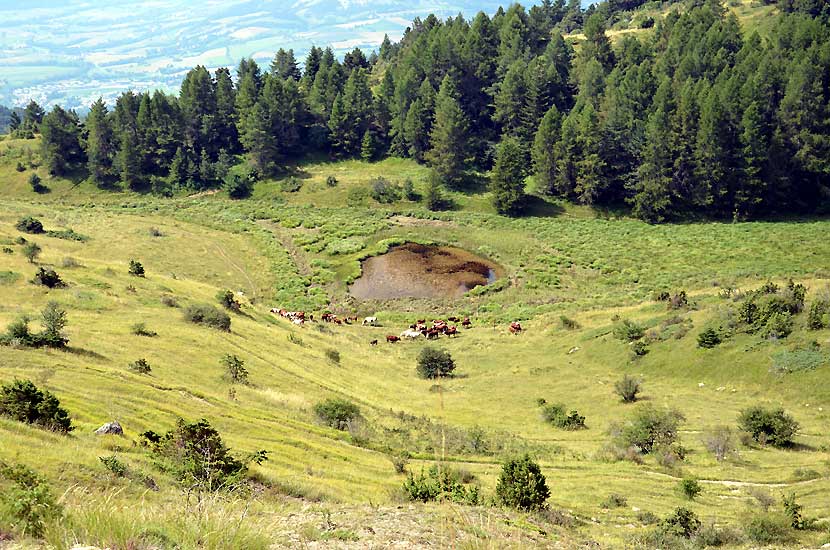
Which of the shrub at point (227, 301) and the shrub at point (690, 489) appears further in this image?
the shrub at point (227, 301)

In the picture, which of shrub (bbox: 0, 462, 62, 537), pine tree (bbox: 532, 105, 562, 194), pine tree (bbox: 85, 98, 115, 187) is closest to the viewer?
shrub (bbox: 0, 462, 62, 537)

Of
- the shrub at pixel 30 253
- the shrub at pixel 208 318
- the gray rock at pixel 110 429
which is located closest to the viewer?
the gray rock at pixel 110 429

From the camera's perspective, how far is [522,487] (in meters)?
14.0

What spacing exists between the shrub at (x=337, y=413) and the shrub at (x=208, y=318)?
10190 mm

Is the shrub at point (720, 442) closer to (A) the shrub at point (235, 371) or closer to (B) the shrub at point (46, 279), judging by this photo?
(A) the shrub at point (235, 371)

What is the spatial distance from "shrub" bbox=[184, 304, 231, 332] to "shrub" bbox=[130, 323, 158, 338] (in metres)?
4.10

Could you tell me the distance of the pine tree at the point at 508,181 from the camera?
7581cm

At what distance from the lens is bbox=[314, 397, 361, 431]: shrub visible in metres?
22.2

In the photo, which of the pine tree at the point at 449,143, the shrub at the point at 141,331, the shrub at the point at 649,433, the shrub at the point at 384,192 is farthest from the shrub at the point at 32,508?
the pine tree at the point at 449,143

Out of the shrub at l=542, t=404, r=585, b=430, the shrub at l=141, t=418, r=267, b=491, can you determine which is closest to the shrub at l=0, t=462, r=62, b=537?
the shrub at l=141, t=418, r=267, b=491

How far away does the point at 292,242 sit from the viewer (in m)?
70.1

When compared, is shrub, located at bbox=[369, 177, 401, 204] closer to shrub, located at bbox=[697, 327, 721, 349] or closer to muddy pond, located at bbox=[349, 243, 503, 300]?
muddy pond, located at bbox=[349, 243, 503, 300]

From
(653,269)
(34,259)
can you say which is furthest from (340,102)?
(34,259)

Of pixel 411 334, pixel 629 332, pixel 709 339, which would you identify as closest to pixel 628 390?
pixel 709 339
